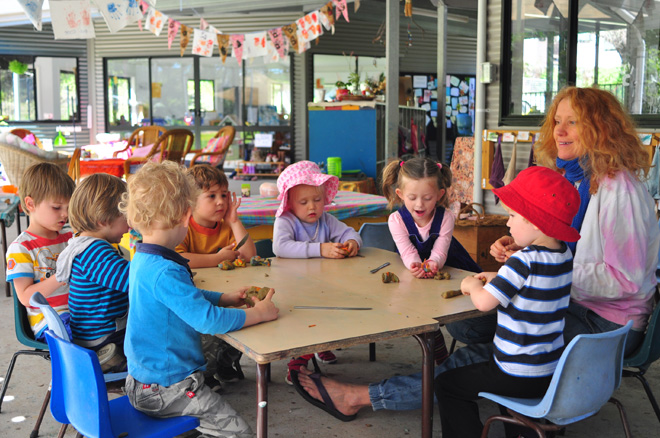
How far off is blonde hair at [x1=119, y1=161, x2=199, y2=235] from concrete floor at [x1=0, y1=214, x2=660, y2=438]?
1.24 metres

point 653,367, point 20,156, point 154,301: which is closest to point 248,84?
point 20,156

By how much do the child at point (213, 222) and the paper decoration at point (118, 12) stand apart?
5050 mm

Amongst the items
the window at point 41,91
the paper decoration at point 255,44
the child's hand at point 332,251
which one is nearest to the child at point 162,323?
the child's hand at point 332,251

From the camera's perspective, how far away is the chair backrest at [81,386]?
198cm

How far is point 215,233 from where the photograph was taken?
11.4 ft

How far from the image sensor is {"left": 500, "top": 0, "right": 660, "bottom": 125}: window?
5355mm

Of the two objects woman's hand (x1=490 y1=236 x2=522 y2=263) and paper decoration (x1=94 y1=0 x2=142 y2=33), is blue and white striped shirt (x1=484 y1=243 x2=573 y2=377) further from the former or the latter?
paper decoration (x1=94 y1=0 x2=142 y2=33)

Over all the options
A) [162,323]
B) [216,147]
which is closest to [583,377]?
[162,323]

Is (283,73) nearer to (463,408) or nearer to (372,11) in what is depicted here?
(372,11)

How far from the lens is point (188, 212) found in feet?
7.48

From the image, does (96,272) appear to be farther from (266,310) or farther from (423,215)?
(423,215)

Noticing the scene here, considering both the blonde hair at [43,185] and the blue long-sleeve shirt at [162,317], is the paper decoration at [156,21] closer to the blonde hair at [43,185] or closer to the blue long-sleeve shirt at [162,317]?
the blonde hair at [43,185]

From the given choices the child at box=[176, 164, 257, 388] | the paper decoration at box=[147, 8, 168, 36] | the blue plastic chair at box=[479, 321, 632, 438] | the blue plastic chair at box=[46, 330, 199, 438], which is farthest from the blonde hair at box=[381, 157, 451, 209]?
the paper decoration at box=[147, 8, 168, 36]

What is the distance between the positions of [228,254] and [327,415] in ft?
2.88
